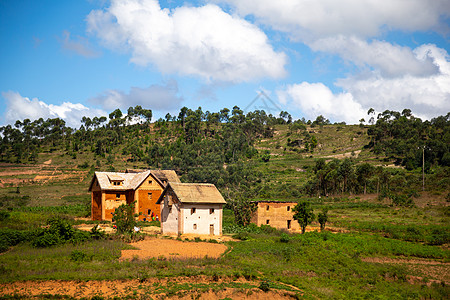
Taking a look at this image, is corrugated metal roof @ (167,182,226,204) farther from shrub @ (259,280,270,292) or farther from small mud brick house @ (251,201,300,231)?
shrub @ (259,280,270,292)

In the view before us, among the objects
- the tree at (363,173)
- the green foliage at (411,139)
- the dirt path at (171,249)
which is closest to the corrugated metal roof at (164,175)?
the dirt path at (171,249)

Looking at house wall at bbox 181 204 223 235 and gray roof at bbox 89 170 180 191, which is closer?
house wall at bbox 181 204 223 235

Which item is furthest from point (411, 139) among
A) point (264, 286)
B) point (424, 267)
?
point (264, 286)

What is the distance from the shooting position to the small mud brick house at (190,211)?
127 feet

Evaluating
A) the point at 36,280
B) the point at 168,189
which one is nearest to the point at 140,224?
the point at 168,189

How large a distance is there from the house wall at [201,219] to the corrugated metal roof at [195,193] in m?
0.55

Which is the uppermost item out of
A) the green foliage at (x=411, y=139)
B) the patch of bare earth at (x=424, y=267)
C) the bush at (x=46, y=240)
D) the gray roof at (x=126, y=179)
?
the green foliage at (x=411, y=139)

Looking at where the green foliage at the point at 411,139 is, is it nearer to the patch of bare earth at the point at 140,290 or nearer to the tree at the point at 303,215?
the tree at the point at 303,215

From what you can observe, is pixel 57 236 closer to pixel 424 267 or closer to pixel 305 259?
pixel 305 259

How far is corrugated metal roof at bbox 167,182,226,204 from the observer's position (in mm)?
39112

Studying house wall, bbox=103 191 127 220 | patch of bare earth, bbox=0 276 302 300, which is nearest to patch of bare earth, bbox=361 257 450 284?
patch of bare earth, bbox=0 276 302 300

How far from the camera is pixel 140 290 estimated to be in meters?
21.3

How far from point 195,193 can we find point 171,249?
10.7 metres

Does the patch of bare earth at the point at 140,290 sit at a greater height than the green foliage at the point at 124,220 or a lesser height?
lesser
